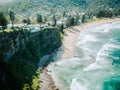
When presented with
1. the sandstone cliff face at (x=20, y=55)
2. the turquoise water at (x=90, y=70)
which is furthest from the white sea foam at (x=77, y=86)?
the sandstone cliff face at (x=20, y=55)

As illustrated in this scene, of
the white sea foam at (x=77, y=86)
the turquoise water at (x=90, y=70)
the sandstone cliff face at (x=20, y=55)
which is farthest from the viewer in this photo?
the turquoise water at (x=90, y=70)

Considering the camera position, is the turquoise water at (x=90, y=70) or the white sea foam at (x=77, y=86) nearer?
the white sea foam at (x=77, y=86)

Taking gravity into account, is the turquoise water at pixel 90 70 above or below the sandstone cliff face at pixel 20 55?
below

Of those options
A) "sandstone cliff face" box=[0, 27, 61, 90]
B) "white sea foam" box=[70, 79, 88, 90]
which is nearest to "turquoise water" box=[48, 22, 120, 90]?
"white sea foam" box=[70, 79, 88, 90]

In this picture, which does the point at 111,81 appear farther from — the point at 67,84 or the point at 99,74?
the point at 67,84

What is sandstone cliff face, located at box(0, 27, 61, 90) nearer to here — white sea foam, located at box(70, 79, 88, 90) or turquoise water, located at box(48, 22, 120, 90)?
turquoise water, located at box(48, 22, 120, 90)

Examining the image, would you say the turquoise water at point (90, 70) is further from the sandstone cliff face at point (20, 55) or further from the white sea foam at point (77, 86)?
the sandstone cliff face at point (20, 55)

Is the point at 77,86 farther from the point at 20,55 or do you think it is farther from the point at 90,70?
the point at 20,55

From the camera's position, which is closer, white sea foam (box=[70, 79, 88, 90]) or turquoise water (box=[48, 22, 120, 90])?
white sea foam (box=[70, 79, 88, 90])
